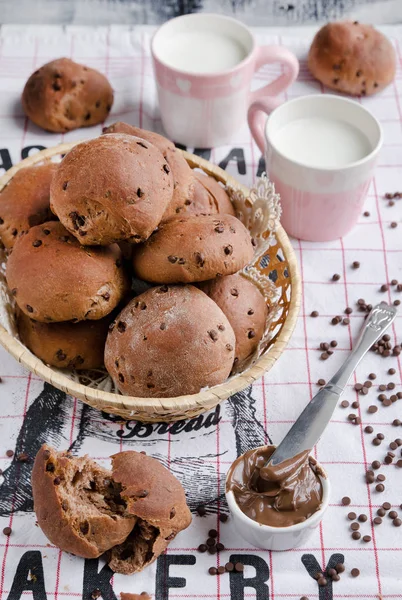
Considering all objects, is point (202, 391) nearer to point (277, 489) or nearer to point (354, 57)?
point (277, 489)

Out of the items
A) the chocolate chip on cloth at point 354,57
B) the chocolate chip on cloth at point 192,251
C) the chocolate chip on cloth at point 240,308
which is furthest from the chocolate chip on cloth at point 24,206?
the chocolate chip on cloth at point 354,57

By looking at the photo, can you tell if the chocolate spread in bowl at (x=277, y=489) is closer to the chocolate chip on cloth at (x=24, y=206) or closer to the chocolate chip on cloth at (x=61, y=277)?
the chocolate chip on cloth at (x=61, y=277)

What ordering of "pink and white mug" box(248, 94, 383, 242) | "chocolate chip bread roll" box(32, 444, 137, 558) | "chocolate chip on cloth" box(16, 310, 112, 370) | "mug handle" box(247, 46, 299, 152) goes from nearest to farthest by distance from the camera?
"chocolate chip bread roll" box(32, 444, 137, 558) < "chocolate chip on cloth" box(16, 310, 112, 370) < "pink and white mug" box(248, 94, 383, 242) < "mug handle" box(247, 46, 299, 152)

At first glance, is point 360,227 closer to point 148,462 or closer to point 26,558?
point 148,462

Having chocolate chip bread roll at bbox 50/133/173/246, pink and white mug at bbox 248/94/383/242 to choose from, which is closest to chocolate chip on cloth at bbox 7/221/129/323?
chocolate chip bread roll at bbox 50/133/173/246

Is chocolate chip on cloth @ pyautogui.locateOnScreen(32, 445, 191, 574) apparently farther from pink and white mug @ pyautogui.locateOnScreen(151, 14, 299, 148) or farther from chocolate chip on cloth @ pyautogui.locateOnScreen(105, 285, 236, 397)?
pink and white mug @ pyautogui.locateOnScreen(151, 14, 299, 148)

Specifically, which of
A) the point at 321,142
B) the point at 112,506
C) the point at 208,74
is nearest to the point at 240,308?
the point at 112,506
